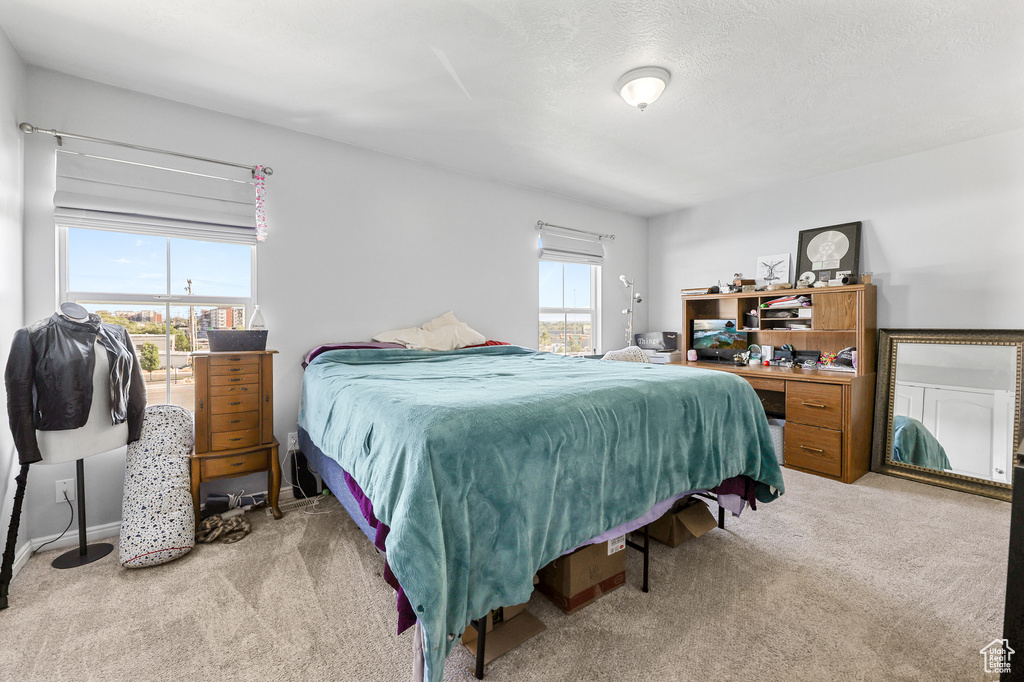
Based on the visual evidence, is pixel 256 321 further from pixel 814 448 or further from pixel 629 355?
pixel 814 448

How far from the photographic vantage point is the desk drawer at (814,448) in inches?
122

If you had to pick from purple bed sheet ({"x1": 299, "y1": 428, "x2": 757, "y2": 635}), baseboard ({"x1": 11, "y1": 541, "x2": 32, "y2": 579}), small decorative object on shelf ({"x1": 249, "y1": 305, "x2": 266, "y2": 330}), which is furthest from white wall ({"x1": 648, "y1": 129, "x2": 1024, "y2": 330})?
baseboard ({"x1": 11, "y1": 541, "x2": 32, "y2": 579})

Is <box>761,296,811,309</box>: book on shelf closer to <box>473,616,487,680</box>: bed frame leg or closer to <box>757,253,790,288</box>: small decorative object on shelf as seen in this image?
<box>757,253,790,288</box>: small decorative object on shelf

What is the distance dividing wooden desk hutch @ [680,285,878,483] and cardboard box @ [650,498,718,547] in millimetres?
1622

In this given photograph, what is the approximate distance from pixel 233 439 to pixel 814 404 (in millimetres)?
3988

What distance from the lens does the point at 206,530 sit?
2.24 metres

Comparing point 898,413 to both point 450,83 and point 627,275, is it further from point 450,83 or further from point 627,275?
point 450,83

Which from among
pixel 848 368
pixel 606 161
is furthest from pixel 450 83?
pixel 848 368

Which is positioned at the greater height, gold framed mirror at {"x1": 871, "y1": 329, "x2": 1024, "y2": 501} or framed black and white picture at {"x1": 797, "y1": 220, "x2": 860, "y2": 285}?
framed black and white picture at {"x1": 797, "y1": 220, "x2": 860, "y2": 285}

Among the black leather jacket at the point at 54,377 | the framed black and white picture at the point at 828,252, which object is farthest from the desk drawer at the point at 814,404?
the black leather jacket at the point at 54,377

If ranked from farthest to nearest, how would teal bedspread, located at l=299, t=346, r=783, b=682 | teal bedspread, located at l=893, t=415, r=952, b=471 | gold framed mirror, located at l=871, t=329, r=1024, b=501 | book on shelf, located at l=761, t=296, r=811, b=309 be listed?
book on shelf, located at l=761, t=296, r=811, b=309 → teal bedspread, located at l=893, t=415, r=952, b=471 → gold framed mirror, located at l=871, t=329, r=1024, b=501 → teal bedspread, located at l=299, t=346, r=783, b=682

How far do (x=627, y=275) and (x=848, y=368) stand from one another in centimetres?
235

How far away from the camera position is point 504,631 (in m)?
1.51

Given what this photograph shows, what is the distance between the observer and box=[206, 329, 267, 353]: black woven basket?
236 centimetres
